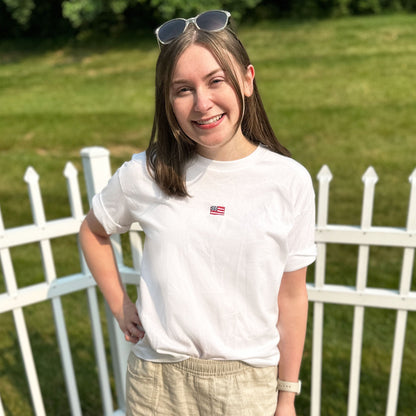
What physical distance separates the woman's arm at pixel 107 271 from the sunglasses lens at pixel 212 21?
31.7 inches

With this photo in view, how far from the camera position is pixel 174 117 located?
1548 millimetres

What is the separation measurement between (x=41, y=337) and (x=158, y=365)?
2621 mm

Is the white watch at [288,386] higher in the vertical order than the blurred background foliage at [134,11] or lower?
lower

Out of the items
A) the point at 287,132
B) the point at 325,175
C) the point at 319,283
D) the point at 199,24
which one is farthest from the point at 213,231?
the point at 287,132

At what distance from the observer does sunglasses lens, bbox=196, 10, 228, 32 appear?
1.41 meters

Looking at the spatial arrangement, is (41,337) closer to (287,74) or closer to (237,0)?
(287,74)

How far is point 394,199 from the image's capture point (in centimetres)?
624

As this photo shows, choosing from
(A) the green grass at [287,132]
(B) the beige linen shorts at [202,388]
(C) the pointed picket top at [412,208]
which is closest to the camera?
(B) the beige linen shorts at [202,388]

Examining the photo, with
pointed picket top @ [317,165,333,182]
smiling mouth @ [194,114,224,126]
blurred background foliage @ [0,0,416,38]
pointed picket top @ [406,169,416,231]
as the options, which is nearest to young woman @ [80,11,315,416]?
smiling mouth @ [194,114,224,126]

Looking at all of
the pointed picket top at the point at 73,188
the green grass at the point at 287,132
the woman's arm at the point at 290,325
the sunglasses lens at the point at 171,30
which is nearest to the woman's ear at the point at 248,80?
the sunglasses lens at the point at 171,30

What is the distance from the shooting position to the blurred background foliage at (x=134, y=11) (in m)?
18.6

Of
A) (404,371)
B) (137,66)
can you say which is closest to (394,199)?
(404,371)

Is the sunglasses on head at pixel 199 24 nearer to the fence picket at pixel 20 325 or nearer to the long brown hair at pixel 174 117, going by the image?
the long brown hair at pixel 174 117

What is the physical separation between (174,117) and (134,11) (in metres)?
23.8
